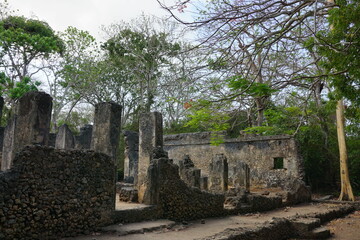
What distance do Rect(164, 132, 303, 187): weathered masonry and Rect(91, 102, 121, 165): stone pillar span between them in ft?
20.2

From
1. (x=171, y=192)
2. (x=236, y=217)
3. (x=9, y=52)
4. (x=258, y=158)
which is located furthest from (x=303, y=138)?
(x=9, y=52)

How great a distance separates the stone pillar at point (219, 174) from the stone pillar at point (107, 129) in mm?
5222

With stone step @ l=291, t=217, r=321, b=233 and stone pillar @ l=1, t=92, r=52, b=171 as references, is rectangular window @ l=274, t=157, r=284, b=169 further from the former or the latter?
stone pillar @ l=1, t=92, r=52, b=171

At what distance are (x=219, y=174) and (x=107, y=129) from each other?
5618 mm

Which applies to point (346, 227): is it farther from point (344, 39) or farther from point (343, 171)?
point (344, 39)

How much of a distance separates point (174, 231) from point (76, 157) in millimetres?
2322

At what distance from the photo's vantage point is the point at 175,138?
62.5 ft

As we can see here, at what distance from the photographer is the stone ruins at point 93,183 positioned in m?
4.90

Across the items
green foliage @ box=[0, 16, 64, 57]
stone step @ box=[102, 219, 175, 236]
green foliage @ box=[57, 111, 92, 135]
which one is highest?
green foliage @ box=[0, 16, 64, 57]

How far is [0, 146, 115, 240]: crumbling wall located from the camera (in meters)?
4.71

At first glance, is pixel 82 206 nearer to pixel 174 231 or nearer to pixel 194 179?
pixel 174 231

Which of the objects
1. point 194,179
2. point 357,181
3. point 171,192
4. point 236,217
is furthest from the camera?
point 357,181

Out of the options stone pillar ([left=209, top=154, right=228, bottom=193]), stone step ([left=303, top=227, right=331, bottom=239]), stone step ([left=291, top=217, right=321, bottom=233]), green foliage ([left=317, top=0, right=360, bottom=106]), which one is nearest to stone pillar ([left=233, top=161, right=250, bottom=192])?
stone pillar ([left=209, top=154, right=228, bottom=193])

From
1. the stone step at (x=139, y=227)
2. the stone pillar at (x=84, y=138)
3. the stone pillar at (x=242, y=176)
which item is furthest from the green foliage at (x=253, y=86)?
the stone pillar at (x=84, y=138)
